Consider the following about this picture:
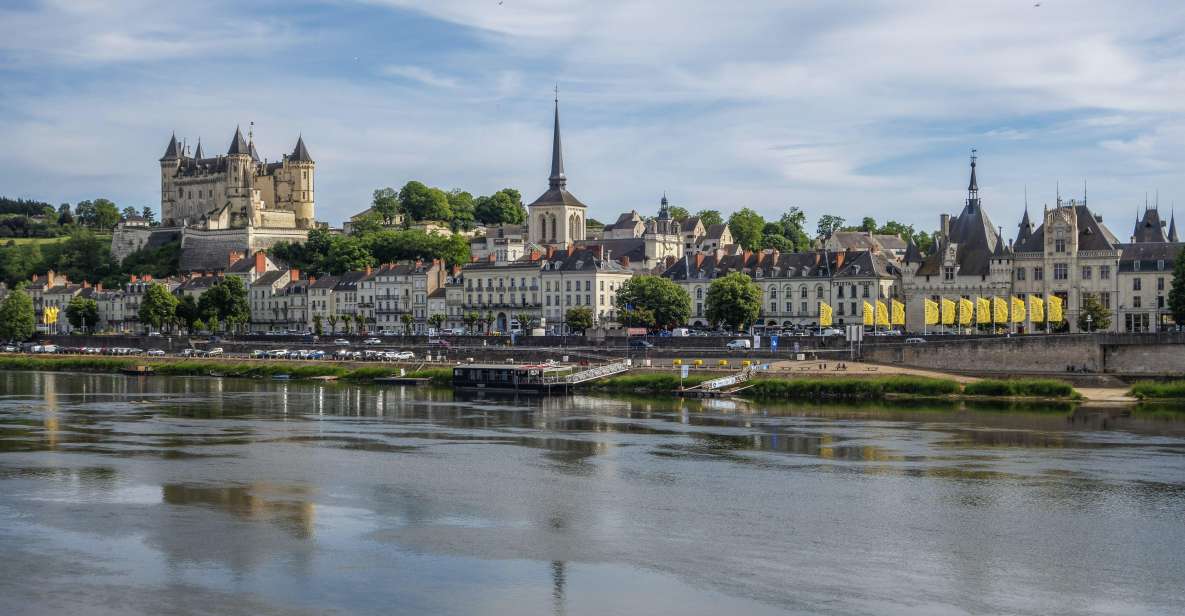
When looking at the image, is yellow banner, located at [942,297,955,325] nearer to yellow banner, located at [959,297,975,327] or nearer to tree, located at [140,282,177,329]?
yellow banner, located at [959,297,975,327]

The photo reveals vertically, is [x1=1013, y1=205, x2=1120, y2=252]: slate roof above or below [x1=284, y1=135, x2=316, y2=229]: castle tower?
below

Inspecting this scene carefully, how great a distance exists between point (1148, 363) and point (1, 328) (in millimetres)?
74770

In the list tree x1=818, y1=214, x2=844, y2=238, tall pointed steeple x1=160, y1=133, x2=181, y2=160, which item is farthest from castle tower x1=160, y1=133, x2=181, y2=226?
tree x1=818, y1=214, x2=844, y2=238

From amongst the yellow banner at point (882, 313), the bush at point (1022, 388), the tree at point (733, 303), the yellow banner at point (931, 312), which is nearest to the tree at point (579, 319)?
the tree at point (733, 303)

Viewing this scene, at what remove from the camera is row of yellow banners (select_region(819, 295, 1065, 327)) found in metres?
63.1

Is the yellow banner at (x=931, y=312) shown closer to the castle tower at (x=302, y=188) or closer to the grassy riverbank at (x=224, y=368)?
the grassy riverbank at (x=224, y=368)

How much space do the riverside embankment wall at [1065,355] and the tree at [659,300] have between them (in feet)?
63.6

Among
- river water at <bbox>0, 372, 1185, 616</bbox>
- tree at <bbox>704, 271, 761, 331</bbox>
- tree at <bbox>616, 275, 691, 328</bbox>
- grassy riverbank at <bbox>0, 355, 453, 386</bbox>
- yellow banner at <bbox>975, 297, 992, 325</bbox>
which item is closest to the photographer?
river water at <bbox>0, 372, 1185, 616</bbox>

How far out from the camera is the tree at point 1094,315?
204 ft

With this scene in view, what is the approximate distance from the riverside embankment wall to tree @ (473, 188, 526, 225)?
273ft

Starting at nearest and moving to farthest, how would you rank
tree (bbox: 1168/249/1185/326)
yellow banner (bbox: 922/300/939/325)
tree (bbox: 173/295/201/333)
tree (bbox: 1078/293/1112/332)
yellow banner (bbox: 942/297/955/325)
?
tree (bbox: 1168/249/1185/326) < tree (bbox: 1078/293/1112/332) < yellow banner (bbox: 942/297/955/325) < yellow banner (bbox: 922/300/939/325) < tree (bbox: 173/295/201/333)

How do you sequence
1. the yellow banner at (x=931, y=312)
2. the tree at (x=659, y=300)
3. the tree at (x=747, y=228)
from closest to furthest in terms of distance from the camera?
the yellow banner at (x=931, y=312) → the tree at (x=659, y=300) → the tree at (x=747, y=228)

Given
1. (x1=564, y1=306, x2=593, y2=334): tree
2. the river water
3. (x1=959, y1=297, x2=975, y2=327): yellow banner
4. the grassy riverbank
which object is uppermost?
(x1=959, y1=297, x2=975, y2=327): yellow banner

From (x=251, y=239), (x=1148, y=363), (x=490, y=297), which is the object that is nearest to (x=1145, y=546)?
(x=1148, y=363)
